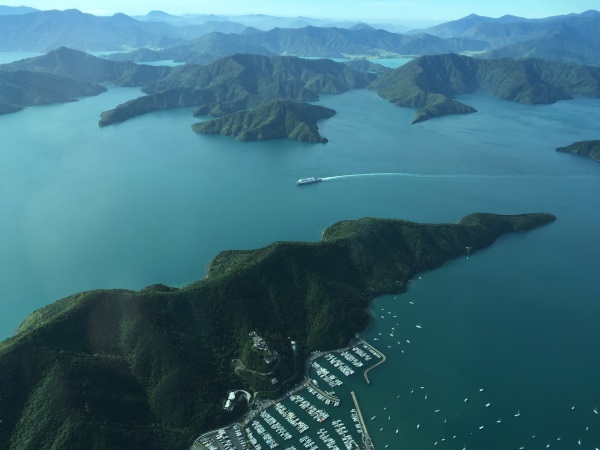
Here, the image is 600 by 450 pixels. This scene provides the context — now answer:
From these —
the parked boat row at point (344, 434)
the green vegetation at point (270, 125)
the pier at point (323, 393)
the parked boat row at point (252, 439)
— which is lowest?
the parked boat row at point (252, 439)

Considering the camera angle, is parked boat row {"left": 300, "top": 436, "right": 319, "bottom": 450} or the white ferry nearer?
parked boat row {"left": 300, "top": 436, "right": 319, "bottom": 450}

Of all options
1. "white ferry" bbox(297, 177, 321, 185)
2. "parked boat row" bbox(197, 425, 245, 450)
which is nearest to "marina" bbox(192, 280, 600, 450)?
"parked boat row" bbox(197, 425, 245, 450)

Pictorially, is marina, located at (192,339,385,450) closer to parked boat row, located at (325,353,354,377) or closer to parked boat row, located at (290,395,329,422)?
parked boat row, located at (290,395,329,422)

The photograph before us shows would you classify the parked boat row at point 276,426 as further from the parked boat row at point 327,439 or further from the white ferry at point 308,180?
the white ferry at point 308,180

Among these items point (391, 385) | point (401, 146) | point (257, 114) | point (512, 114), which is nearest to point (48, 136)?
point (257, 114)

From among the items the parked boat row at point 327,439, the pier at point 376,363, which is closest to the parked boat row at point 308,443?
the parked boat row at point 327,439

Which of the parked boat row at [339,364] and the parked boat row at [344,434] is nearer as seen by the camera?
the parked boat row at [344,434]

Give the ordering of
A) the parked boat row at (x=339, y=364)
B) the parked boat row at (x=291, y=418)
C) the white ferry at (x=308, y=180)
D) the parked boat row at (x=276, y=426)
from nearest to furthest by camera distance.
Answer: the parked boat row at (x=276, y=426), the parked boat row at (x=291, y=418), the parked boat row at (x=339, y=364), the white ferry at (x=308, y=180)

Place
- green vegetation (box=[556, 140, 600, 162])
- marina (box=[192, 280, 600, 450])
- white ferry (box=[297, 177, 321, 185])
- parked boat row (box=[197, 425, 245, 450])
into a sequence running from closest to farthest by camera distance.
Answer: parked boat row (box=[197, 425, 245, 450]) < marina (box=[192, 280, 600, 450]) < white ferry (box=[297, 177, 321, 185]) < green vegetation (box=[556, 140, 600, 162])

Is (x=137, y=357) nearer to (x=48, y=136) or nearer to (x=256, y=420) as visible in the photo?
(x=256, y=420)
